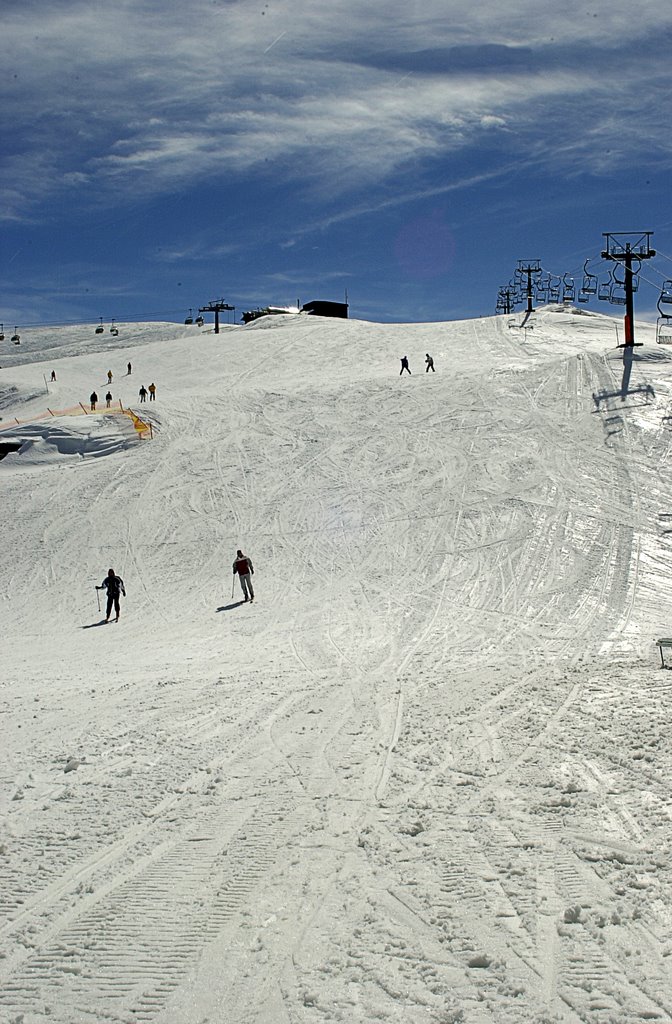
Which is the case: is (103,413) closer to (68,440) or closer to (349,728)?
(68,440)

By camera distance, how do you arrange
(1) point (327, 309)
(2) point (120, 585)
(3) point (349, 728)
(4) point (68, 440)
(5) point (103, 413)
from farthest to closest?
(1) point (327, 309) < (5) point (103, 413) < (4) point (68, 440) < (2) point (120, 585) < (3) point (349, 728)

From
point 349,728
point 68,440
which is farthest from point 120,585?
point 68,440

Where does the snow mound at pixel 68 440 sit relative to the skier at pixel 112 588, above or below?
above

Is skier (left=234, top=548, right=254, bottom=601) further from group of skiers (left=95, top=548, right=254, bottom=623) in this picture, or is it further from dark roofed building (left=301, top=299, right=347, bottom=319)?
dark roofed building (left=301, top=299, right=347, bottom=319)

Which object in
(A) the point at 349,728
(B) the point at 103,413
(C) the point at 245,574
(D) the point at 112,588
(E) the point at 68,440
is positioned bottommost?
(A) the point at 349,728

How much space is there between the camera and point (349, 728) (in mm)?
10109

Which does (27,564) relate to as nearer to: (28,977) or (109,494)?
(109,494)

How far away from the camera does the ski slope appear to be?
5.28 metres

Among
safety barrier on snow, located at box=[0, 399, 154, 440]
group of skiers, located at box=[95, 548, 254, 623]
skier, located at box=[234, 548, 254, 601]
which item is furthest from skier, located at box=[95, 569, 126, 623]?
safety barrier on snow, located at box=[0, 399, 154, 440]

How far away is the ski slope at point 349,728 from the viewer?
17.3 feet

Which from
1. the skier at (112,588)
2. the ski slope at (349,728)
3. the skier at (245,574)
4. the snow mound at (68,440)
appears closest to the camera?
the ski slope at (349,728)

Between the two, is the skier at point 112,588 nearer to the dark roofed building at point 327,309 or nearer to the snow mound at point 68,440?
the snow mound at point 68,440

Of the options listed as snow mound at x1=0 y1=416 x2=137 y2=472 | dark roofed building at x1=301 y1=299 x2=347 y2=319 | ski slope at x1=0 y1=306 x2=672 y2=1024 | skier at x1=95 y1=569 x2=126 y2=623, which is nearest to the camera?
ski slope at x1=0 y1=306 x2=672 y2=1024

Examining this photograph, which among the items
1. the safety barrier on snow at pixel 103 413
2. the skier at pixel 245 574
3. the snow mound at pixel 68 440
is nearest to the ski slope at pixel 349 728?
the skier at pixel 245 574
